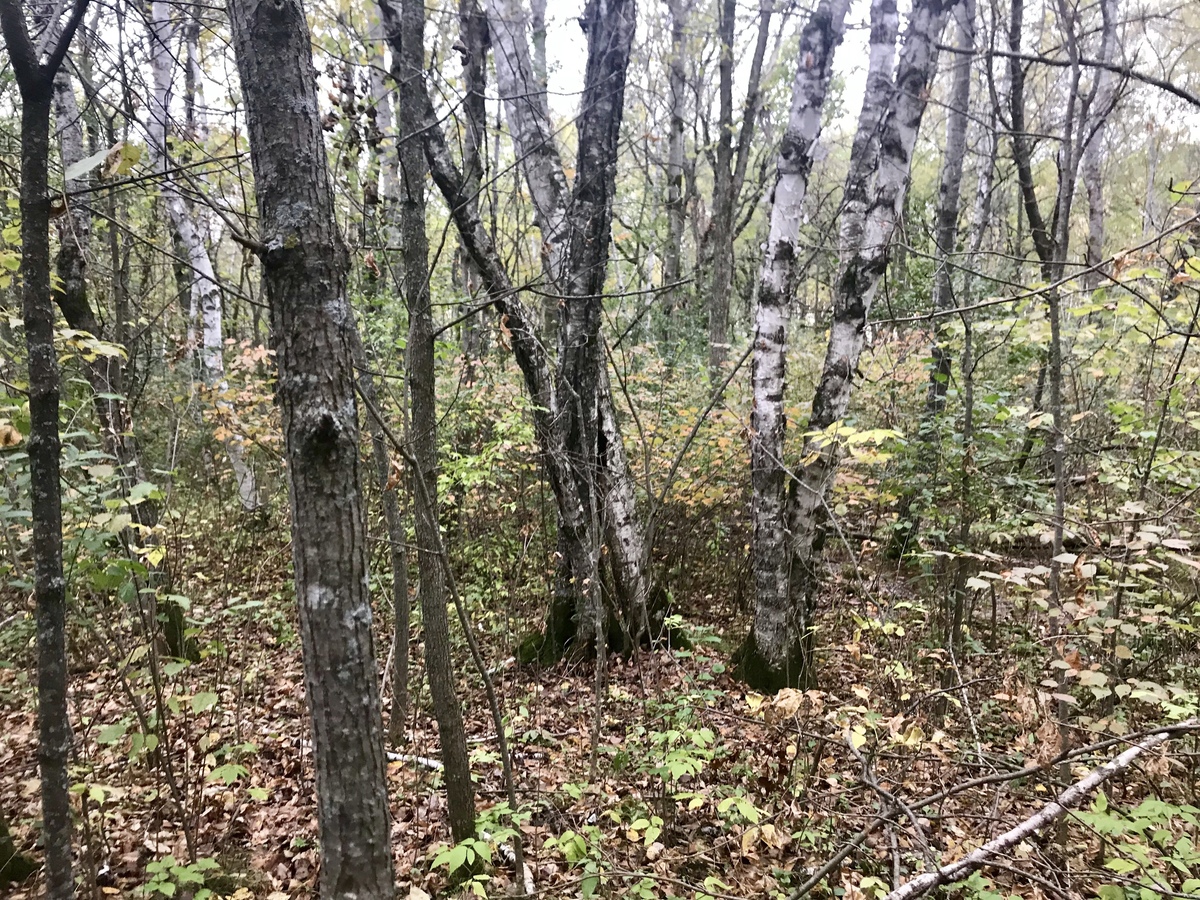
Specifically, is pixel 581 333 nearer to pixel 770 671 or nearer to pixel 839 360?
pixel 839 360

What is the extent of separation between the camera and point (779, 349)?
4.68 meters

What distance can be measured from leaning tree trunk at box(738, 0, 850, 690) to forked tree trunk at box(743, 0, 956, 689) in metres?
0.01

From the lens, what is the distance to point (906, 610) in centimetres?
550

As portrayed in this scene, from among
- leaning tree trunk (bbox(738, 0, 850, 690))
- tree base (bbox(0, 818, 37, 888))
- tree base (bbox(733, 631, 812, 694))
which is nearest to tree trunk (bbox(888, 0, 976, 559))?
leaning tree trunk (bbox(738, 0, 850, 690))

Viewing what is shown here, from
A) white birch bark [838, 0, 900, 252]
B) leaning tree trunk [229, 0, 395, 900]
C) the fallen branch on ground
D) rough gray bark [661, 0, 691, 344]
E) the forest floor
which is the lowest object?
the forest floor

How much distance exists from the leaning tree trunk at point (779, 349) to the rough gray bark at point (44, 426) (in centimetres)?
385

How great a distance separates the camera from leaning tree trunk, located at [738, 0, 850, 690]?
4594mm

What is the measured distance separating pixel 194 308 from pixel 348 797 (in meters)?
11.4

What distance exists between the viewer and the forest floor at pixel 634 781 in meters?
2.92

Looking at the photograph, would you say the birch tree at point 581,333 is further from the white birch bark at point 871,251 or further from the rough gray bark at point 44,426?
the rough gray bark at point 44,426

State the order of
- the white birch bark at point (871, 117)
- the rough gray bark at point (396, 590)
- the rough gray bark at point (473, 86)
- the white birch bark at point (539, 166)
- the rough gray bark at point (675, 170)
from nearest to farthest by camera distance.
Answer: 1. the rough gray bark at point (396, 590)
2. the rough gray bark at point (473, 86)
3. the white birch bark at point (871, 117)
4. the white birch bark at point (539, 166)
5. the rough gray bark at point (675, 170)

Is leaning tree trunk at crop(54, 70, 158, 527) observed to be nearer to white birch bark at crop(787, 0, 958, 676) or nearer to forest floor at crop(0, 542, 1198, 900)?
forest floor at crop(0, 542, 1198, 900)

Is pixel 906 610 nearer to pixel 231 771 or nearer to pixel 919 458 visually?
pixel 919 458

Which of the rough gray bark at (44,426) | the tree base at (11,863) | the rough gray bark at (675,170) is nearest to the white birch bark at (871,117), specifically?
the rough gray bark at (44,426)
